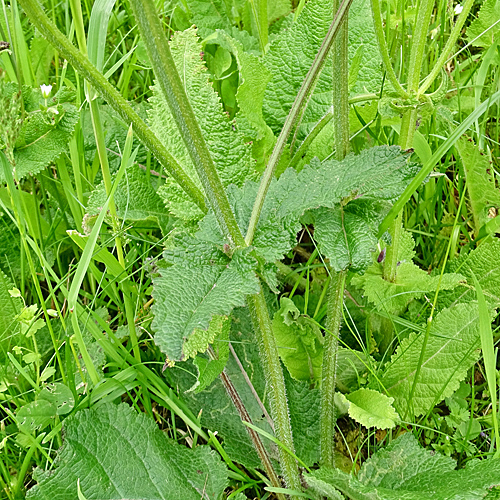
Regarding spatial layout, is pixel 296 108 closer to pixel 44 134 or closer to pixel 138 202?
→ pixel 138 202

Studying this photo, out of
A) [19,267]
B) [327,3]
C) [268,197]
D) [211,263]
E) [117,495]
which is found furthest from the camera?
[19,267]

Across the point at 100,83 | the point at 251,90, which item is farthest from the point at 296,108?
the point at 251,90

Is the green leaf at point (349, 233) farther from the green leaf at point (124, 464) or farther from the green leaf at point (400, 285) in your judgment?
the green leaf at point (124, 464)

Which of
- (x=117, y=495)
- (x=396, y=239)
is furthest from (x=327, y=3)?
(x=117, y=495)

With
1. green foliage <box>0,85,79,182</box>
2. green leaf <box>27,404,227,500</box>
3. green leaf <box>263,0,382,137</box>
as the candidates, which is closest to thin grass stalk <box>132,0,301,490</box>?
green leaf <box>27,404,227,500</box>

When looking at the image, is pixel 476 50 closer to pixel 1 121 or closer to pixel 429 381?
pixel 429 381

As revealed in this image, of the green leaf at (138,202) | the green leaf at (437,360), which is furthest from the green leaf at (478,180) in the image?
the green leaf at (138,202)

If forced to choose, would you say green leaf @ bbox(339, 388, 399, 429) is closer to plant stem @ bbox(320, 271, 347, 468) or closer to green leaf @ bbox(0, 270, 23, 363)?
plant stem @ bbox(320, 271, 347, 468)

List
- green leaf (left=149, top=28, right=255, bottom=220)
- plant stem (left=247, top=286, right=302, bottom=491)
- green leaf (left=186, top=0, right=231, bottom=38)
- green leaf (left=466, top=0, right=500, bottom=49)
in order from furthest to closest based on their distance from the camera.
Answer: green leaf (left=186, top=0, right=231, bottom=38)
green leaf (left=466, top=0, right=500, bottom=49)
green leaf (left=149, top=28, right=255, bottom=220)
plant stem (left=247, top=286, right=302, bottom=491)
